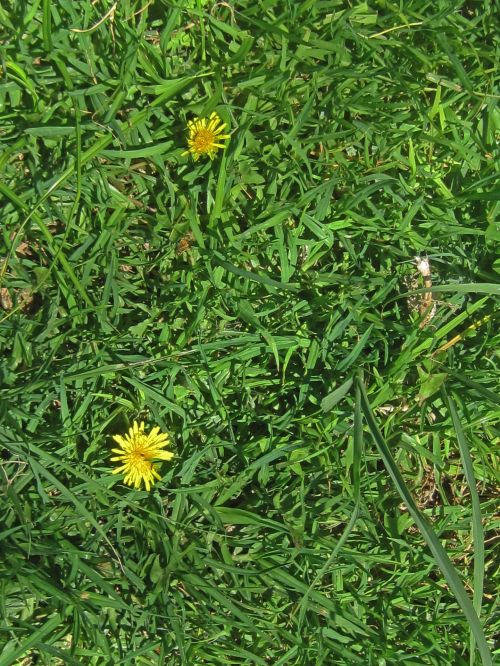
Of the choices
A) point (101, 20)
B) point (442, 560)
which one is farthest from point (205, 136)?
point (442, 560)

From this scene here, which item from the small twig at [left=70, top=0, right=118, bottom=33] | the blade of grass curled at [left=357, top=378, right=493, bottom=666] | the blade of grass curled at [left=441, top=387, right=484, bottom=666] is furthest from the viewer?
the small twig at [left=70, top=0, right=118, bottom=33]

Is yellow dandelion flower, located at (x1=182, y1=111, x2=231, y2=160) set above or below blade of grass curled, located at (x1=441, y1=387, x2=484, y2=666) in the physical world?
above

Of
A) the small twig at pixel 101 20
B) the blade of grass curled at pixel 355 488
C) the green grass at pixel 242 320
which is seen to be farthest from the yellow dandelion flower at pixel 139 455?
the small twig at pixel 101 20

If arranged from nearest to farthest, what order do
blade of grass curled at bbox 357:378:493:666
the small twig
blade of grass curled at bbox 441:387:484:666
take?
blade of grass curled at bbox 357:378:493:666
blade of grass curled at bbox 441:387:484:666
the small twig

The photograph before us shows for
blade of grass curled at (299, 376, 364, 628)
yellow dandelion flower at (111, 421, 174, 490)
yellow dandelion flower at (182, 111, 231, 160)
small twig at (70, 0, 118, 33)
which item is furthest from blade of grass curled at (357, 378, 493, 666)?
small twig at (70, 0, 118, 33)

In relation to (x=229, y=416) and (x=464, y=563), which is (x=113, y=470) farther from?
(x=464, y=563)

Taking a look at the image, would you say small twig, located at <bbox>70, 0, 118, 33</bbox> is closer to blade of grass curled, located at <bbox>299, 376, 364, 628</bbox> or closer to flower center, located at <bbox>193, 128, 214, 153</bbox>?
flower center, located at <bbox>193, 128, 214, 153</bbox>

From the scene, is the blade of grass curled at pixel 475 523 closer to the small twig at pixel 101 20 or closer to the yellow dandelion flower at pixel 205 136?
the yellow dandelion flower at pixel 205 136

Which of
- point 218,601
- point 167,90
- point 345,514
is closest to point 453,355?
point 345,514
